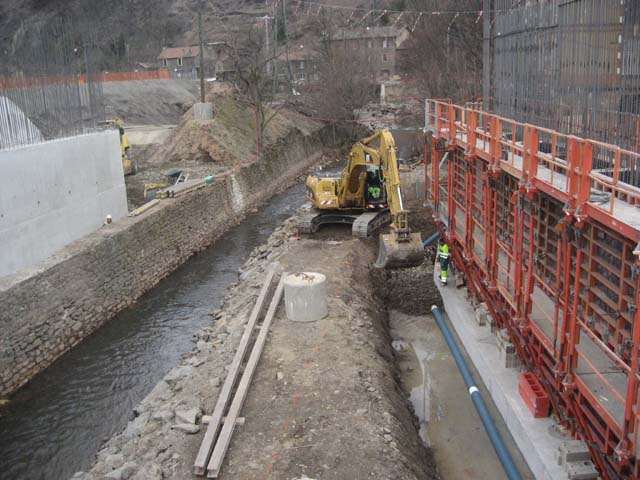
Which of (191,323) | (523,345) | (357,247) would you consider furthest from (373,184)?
(523,345)

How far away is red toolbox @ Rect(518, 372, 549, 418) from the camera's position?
955 cm

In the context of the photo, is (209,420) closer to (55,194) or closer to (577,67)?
(577,67)

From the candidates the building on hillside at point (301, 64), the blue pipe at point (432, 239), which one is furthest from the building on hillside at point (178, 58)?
the blue pipe at point (432, 239)

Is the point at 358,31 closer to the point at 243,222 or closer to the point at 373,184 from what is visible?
the point at 243,222

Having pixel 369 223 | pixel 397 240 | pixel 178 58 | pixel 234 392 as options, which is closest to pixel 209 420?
pixel 234 392

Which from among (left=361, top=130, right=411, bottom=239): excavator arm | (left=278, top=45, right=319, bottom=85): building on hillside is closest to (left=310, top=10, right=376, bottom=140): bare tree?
(left=278, top=45, right=319, bottom=85): building on hillside

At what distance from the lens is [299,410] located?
9.90 m

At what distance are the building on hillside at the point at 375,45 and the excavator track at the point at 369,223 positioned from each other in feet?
127

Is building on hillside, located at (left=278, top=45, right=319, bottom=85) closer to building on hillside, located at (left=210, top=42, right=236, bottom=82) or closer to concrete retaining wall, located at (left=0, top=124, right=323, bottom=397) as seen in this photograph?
building on hillside, located at (left=210, top=42, right=236, bottom=82)

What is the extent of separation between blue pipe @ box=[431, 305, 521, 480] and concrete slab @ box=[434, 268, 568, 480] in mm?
244

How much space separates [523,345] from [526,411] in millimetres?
1140

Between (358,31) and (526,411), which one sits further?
(358,31)

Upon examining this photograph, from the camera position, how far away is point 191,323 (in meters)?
16.6

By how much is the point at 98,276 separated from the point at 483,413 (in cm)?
1122
